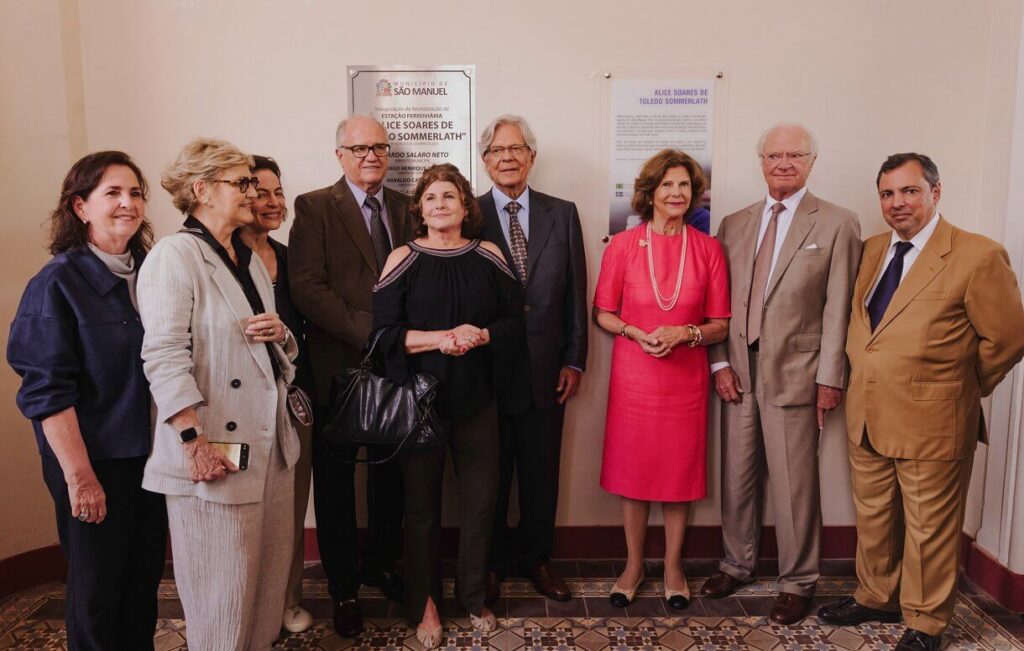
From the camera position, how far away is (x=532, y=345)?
9.39 ft

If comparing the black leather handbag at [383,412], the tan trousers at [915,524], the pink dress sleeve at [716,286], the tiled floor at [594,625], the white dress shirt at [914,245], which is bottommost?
the tiled floor at [594,625]

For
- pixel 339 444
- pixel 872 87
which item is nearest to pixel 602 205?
pixel 872 87

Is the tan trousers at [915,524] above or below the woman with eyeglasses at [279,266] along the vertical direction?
below

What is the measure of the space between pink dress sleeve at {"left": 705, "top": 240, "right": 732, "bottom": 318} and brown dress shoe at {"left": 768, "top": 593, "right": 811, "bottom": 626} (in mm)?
1298

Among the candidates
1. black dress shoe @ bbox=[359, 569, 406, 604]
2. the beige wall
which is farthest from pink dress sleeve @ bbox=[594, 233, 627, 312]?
black dress shoe @ bbox=[359, 569, 406, 604]

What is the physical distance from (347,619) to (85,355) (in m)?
1.53

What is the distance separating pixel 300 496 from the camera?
8.60 ft

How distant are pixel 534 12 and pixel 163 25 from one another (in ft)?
5.84

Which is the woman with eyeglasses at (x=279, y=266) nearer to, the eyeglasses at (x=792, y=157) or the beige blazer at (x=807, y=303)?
the beige blazer at (x=807, y=303)

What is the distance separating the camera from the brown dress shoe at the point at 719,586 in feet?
9.94

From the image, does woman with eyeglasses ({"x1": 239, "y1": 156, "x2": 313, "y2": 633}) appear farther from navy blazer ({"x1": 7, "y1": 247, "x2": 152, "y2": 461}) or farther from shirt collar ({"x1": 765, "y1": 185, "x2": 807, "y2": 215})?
shirt collar ({"x1": 765, "y1": 185, "x2": 807, "y2": 215})

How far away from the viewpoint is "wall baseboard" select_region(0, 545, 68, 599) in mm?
3002

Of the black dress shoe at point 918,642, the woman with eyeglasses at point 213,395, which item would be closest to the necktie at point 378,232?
the woman with eyeglasses at point 213,395

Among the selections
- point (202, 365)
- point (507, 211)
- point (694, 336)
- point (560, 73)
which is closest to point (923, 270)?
point (694, 336)
